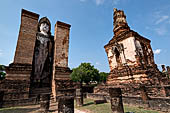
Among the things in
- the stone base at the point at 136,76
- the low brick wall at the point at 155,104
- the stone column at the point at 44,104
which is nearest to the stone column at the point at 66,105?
the stone column at the point at 44,104

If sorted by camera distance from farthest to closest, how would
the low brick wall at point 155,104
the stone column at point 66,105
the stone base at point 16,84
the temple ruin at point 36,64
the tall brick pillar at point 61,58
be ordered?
the tall brick pillar at point 61,58 → the temple ruin at point 36,64 → the stone base at point 16,84 → the low brick wall at point 155,104 → the stone column at point 66,105

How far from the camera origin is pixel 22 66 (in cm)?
760

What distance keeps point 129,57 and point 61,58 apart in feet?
30.0

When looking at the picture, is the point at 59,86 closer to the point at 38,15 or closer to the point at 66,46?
the point at 66,46

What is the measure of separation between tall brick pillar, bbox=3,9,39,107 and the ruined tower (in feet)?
35.1

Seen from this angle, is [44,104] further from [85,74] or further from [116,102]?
[85,74]

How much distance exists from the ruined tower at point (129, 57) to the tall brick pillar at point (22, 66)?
10689mm

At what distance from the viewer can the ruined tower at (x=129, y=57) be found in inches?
442

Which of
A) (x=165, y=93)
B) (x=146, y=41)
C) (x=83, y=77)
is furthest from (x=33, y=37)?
(x=83, y=77)

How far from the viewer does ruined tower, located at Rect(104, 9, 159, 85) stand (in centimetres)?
1123

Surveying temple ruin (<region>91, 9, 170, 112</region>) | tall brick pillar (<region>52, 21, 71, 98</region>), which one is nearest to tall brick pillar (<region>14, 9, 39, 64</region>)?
tall brick pillar (<region>52, 21, 71, 98</region>)

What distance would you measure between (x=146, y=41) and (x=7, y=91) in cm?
1869

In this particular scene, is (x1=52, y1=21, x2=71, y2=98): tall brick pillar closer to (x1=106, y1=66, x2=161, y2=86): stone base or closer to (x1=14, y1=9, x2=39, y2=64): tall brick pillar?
(x1=14, y1=9, x2=39, y2=64): tall brick pillar

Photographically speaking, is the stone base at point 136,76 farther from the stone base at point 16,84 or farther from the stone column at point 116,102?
the stone base at point 16,84
